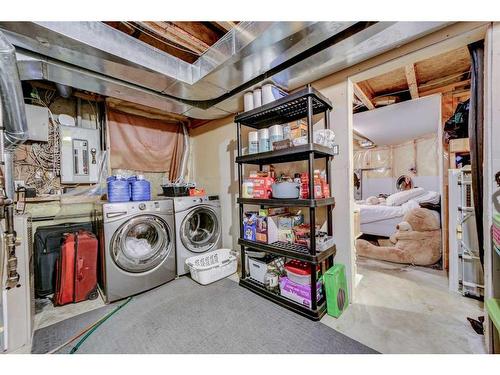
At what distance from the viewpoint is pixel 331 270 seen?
1699mm

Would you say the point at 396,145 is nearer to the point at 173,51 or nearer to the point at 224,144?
the point at 224,144

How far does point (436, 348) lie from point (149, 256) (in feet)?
7.86

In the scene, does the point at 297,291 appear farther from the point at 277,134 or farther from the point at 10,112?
the point at 10,112

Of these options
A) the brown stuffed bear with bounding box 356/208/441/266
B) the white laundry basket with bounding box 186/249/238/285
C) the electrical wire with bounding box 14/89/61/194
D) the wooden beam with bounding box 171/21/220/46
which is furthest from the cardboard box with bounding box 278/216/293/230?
the electrical wire with bounding box 14/89/61/194

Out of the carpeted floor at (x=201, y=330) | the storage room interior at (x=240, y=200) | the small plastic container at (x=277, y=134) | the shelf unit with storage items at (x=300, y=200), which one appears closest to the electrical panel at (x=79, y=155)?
the storage room interior at (x=240, y=200)

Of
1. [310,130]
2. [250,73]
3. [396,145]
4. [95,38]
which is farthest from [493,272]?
[396,145]

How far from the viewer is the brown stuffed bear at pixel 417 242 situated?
8.36ft

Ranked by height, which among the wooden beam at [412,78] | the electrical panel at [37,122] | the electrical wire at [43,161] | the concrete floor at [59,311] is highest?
the wooden beam at [412,78]

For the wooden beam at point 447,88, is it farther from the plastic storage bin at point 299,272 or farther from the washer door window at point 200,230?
the washer door window at point 200,230

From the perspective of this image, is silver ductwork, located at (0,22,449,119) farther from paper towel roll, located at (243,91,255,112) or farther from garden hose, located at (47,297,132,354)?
garden hose, located at (47,297,132,354)

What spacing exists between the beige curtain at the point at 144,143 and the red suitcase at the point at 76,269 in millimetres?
1168

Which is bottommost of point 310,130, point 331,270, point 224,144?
point 331,270

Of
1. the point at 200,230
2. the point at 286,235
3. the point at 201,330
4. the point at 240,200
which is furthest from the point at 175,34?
the point at 201,330

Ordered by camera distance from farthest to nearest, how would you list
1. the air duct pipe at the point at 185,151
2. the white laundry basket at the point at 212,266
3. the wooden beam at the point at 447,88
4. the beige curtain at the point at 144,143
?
the air duct pipe at the point at 185,151 → the beige curtain at the point at 144,143 → the wooden beam at the point at 447,88 → the white laundry basket at the point at 212,266
